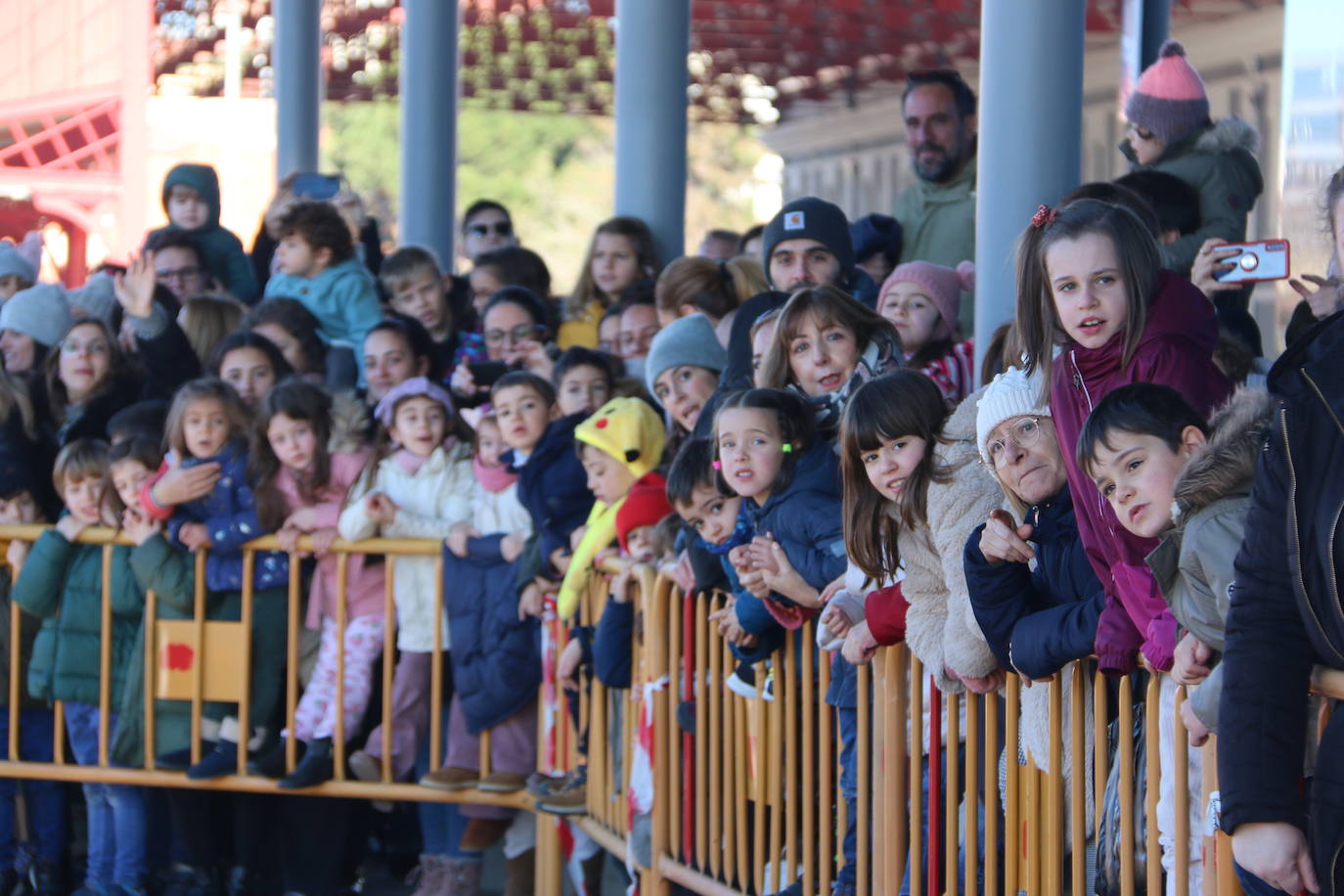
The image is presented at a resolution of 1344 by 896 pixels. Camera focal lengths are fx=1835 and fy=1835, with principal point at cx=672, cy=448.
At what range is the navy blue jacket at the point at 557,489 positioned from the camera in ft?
21.4

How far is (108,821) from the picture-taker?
7.15m

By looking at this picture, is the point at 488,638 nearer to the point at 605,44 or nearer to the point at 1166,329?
the point at 1166,329

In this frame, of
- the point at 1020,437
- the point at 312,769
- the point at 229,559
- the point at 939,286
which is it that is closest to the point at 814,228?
the point at 939,286

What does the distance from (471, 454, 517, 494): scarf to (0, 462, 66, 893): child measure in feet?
6.11

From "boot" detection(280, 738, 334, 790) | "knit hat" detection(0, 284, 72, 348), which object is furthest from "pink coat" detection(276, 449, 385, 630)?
"knit hat" detection(0, 284, 72, 348)

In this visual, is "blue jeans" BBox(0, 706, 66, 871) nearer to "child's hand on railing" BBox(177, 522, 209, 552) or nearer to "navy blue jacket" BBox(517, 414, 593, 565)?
"child's hand on railing" BBox(177, 522, 209, 552)

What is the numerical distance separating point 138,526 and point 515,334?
5.98 feet

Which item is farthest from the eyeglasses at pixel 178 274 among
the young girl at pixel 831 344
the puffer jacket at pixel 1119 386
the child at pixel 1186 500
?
the child at pixel 1186 500

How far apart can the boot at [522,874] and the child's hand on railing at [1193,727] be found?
4.10m

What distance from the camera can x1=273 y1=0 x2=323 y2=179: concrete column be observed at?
42.9ft

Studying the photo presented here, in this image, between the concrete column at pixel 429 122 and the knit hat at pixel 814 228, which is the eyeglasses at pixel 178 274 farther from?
the knit hat at pixel 814 228

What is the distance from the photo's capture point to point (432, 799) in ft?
22.3

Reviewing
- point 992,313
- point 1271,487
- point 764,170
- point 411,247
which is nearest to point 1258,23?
point 411,247

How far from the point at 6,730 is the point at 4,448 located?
44.6 inches
